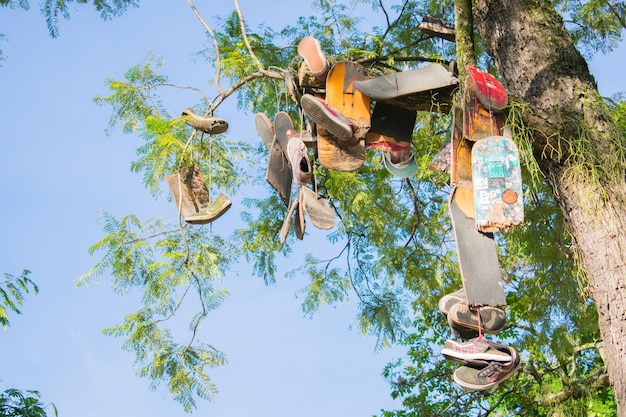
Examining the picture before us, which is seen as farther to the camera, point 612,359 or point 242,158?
point 242,158

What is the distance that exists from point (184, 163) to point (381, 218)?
7.07 ft

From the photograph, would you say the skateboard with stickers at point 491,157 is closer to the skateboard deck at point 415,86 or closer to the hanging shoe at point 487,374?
the skateboard deck at point 415,86

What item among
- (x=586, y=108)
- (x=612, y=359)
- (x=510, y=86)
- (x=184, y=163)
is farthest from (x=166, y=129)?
(x=612, y=359)

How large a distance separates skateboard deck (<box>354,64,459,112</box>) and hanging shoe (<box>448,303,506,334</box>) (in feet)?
2.71

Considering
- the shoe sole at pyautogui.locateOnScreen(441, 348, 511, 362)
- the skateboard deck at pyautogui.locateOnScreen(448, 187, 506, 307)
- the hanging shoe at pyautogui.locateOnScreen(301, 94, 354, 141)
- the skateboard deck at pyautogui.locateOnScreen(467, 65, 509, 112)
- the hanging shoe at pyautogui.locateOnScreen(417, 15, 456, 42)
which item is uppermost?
the hanging shoe at pyautogui.locateOnScreen(417, 15, 456, 42)

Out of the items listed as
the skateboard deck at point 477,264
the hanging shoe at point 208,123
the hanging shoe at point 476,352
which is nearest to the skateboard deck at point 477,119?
the skateboard deck at point 477,264

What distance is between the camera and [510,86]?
3.66 metres

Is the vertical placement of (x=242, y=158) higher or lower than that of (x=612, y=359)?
higher

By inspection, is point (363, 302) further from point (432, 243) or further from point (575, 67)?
point (575, 67)

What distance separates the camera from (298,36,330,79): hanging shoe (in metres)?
3.75

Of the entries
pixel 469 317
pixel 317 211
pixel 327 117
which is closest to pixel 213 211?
pixel 317 211

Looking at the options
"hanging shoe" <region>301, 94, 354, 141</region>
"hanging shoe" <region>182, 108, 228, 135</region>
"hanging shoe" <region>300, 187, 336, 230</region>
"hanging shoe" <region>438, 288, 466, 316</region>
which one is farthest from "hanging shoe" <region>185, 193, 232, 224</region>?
"hanging shoe" <region>438, 288, 466, 316</region>

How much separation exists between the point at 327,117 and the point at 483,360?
1.09 metres

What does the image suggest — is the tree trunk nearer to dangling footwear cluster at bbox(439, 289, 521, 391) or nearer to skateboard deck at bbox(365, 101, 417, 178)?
dangling footwear cluster at bbox(439, 289, 521, 391)
